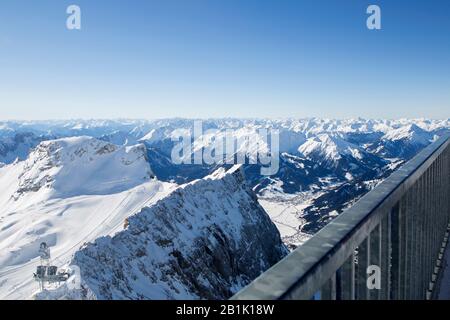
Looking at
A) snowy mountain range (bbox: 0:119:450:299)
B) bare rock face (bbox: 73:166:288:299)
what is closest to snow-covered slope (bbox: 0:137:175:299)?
snowy mountain range (bbox: 0:119:450:299)

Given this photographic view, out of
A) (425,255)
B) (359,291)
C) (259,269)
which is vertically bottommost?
(259,269)

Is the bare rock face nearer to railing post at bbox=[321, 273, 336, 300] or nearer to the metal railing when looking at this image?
the metal railing

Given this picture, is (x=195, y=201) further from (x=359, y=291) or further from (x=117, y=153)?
(x=359, y=291)

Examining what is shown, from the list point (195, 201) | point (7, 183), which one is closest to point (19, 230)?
point (195, 201)

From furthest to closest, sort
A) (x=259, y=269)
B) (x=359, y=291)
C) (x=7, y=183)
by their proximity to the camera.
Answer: (x=7, y=183)
(x=259, y=269)
(x=359, y=291)

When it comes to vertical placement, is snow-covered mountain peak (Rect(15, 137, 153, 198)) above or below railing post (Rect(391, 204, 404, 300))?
below
